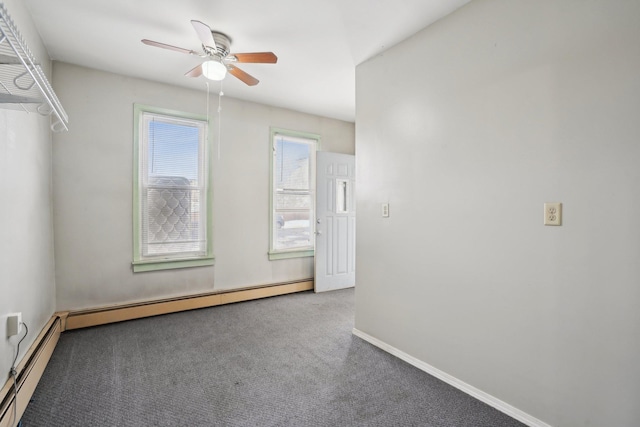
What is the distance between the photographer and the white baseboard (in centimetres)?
179

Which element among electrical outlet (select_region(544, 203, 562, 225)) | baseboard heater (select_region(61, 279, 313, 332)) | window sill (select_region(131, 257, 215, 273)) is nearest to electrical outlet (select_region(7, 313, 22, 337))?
baseboard heater (select_region(61, 279, 313, 332))

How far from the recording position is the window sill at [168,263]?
11.3ft

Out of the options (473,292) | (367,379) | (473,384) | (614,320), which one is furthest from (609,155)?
(367,379)

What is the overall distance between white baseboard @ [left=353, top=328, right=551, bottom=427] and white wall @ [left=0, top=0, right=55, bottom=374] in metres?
2.49

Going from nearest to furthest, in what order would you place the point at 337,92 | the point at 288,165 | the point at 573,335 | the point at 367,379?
the point at 573,335 → the point at 367,379 → the point at 337,92 → the point at 288,165

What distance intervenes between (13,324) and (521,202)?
3.03 metres

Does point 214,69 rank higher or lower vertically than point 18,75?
higher

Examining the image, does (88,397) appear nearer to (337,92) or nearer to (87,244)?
(87,244)

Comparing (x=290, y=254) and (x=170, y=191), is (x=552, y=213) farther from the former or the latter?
(x=170, y=191)

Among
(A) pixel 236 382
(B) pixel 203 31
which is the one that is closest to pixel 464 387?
(A) pixel 236 382

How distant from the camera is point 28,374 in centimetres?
196

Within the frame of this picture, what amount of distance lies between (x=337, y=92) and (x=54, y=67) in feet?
9.40

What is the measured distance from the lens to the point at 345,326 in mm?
Answer: 3219

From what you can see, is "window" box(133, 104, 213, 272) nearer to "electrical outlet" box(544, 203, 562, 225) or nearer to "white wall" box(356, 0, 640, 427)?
"white wall" box(356, 0, 640, 427)
